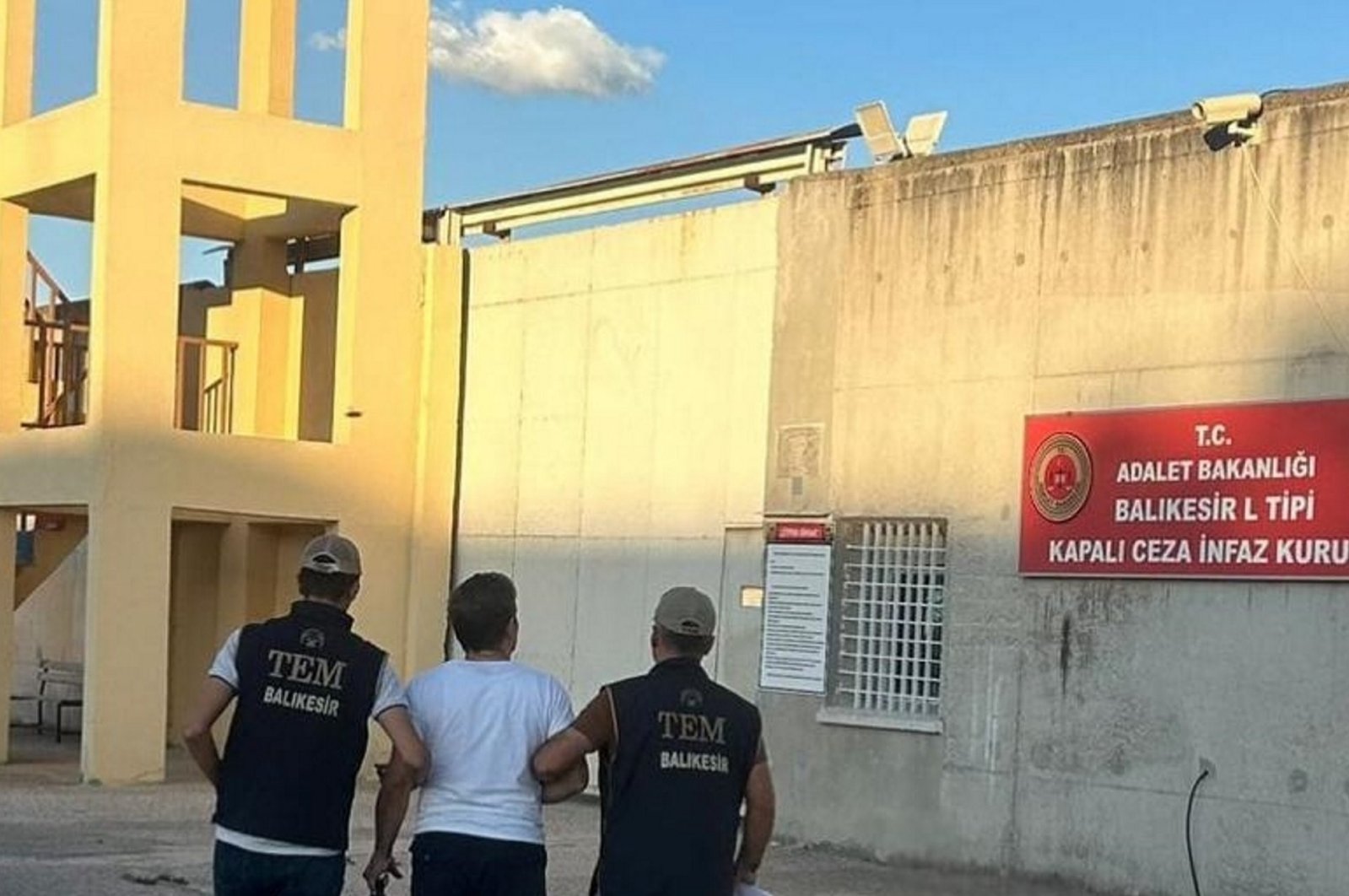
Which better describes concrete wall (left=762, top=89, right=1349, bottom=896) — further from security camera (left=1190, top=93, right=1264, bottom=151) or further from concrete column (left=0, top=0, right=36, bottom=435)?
concrete column (left=0, top=0, right=36, bottom=435)

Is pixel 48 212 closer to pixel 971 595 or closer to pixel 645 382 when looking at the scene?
pixel 645 382

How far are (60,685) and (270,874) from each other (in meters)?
19.0

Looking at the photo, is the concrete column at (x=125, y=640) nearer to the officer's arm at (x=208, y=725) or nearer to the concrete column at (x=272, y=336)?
the concrete column at (x=272, y=336)

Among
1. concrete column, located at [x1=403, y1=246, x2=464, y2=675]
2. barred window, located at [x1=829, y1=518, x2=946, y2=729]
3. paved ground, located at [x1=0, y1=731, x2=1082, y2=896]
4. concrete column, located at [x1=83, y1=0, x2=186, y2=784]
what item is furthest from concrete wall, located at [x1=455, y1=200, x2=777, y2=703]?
concrete column, located at [x1=83, y1=0, x2=186, y2=784]

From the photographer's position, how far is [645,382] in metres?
16.4

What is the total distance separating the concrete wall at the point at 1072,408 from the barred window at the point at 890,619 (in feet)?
0.60

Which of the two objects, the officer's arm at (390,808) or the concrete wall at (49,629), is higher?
the officer's arm at (390,808)

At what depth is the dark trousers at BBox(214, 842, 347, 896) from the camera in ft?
18.4

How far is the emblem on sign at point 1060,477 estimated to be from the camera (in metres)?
12.5

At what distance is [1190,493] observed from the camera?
38.7 ft

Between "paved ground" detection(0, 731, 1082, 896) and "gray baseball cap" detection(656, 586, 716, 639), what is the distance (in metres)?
6.55

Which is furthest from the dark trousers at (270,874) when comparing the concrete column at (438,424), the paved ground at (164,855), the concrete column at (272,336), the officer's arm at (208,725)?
the concrete column at (272,336)

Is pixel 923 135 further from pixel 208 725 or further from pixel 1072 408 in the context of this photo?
pixel 208 725

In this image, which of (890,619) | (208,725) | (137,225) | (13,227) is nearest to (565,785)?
(208,725)
